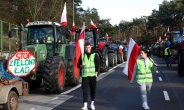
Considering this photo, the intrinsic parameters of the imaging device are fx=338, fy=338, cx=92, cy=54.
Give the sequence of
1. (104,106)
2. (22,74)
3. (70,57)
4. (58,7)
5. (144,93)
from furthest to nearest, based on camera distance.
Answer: (58,7) < (70,57) < (22,74) < (104,106) < (144,93)

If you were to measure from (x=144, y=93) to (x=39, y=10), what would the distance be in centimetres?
2342

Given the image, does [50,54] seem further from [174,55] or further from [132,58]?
[174,55]

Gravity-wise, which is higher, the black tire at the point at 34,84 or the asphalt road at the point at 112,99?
the black tire at the point at 34,84

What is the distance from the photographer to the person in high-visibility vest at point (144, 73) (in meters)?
9.16

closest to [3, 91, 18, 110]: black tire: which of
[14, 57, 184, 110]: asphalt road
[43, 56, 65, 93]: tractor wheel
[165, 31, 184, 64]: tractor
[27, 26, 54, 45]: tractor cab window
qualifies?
[14, 57, 184, 110]: asphalt road

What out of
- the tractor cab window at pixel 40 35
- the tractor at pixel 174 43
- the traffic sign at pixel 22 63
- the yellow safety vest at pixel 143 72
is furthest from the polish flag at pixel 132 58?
the tractor at pixel 174 43

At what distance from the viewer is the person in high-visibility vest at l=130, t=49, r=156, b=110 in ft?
30.1

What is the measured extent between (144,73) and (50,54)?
519cm

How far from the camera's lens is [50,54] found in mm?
13383

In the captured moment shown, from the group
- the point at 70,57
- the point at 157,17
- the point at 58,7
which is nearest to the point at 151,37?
the point at 157,17

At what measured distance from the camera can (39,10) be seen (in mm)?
31094

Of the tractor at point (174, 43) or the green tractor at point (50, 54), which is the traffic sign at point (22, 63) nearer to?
the green tractor at point (50, 54)

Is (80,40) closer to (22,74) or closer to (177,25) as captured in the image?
(22,74)

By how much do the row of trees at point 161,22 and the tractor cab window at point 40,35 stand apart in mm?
59564
